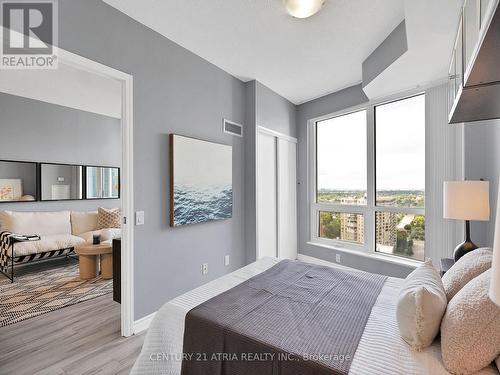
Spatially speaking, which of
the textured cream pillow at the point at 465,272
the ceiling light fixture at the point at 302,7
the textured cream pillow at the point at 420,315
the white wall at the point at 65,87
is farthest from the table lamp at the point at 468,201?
the white wall at the point at 65,87

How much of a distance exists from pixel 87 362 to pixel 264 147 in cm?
306

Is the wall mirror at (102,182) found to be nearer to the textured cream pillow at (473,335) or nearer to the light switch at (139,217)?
the light switch at (139,217)

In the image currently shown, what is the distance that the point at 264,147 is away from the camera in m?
3.80

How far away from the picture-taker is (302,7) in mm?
2016

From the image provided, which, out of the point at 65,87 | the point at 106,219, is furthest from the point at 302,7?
the point at 106,219

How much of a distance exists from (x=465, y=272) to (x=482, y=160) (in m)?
1.50

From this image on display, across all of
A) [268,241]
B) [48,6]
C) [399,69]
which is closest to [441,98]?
[399,69]

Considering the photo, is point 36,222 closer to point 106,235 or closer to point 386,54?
point 106,235

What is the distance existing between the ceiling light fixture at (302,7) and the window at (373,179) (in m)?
1.89

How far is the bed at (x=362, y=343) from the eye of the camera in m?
1.00

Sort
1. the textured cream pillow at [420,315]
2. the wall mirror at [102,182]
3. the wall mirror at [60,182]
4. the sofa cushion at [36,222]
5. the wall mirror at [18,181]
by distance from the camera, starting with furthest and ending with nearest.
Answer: the wall mirror at [102,182] → the wall mirror at [60,182] → the wall mirror at [18,181] → the sofa cushion at [36,222] → the textured cream pillow at [420,315]

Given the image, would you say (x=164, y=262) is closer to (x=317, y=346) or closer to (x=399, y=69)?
(x=317, y=346)

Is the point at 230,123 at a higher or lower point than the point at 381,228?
higher

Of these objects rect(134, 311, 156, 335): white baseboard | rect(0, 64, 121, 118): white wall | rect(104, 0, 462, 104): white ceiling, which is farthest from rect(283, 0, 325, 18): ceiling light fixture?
rect(134, 311, 156, 335): white baseboard
